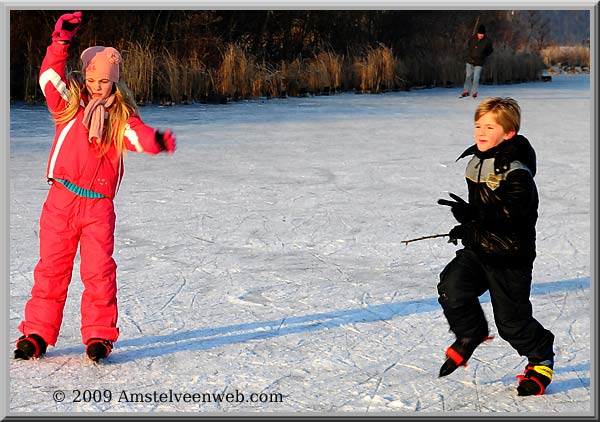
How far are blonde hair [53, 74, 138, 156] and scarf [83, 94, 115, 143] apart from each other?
4 cm

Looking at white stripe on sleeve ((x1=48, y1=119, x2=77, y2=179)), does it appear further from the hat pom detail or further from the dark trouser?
the dark trouser

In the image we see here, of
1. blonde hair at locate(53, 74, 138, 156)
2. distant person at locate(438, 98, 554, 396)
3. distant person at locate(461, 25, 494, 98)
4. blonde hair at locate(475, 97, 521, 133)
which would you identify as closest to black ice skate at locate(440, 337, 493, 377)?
distant person at locate(438, 98, 554, 396)

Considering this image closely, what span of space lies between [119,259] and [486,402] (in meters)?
2.22

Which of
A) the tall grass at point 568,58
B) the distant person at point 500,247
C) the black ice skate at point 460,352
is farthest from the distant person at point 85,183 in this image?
the tall grass at point 568,58

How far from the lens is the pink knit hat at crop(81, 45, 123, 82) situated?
10.8ft

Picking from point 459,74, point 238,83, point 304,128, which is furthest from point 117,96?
point 459,74

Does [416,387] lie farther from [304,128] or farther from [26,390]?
[304,128]

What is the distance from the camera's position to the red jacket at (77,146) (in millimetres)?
3213

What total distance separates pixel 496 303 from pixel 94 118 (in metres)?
1.45

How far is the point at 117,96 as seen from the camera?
331cm

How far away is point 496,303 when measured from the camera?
3.04 meters

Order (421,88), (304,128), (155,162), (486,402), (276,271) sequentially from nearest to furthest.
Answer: (486,402) → (276,271) → (155,162) → (304,128) → (421,88)

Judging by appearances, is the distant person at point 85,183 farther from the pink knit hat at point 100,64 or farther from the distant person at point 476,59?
the distant person at point 476,59

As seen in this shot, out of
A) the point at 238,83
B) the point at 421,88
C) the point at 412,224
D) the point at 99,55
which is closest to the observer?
the point at 99,55
